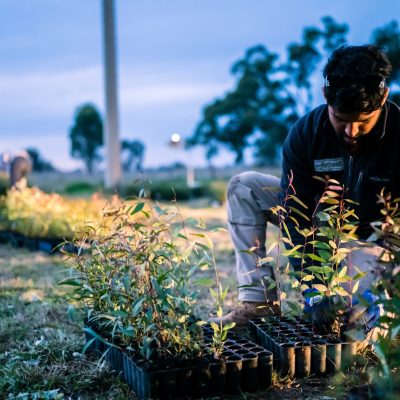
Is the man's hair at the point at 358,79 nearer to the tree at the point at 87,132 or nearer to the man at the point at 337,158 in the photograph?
the man at the point at 337,158

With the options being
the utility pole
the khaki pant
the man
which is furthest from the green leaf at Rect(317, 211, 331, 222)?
the utility pole

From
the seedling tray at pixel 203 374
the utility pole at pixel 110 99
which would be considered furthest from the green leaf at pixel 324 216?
the utility pole at pixel 110 99

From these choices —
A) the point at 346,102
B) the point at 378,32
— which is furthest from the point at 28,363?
the point at 378,32

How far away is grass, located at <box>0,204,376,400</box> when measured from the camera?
1909 millimetres

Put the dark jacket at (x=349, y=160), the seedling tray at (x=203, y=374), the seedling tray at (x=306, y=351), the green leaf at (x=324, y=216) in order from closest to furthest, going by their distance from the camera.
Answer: the seedling tray at (x=203, y=374) < the green leaf at (x=324, y=216) < the seedling tray at (x=306, y=351) < the dark jacket at (x=349, y=160)

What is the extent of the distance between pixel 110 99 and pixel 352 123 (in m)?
13.3

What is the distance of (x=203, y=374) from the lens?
1794 mm

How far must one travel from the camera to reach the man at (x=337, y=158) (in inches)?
81.3

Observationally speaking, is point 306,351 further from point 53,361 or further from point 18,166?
point 18,166

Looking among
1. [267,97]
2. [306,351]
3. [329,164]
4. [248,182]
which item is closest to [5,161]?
[248,182]

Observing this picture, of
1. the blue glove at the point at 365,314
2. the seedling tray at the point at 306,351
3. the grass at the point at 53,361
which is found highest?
the blue glove at the point at 365,314

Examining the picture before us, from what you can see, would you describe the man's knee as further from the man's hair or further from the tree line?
the tree line

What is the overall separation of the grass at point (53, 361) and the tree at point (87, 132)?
38.3m

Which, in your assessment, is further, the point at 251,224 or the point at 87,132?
the point at 87,132
